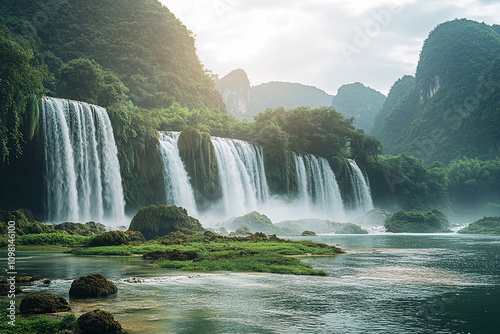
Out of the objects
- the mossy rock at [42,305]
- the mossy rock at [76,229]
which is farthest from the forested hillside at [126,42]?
the mossy rock at [42,305]

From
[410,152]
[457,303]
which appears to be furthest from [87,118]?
[410,152]

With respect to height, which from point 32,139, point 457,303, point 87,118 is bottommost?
point 457,303

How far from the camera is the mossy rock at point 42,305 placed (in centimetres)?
709

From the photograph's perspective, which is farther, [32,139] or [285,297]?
[32,139]

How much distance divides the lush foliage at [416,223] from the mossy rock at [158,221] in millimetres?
31582

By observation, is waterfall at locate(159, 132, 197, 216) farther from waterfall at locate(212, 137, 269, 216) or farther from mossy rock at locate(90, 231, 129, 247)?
mossy rock at locate(90, 231, 129, 247)

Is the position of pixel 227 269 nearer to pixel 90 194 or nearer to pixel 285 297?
pixel 285 297

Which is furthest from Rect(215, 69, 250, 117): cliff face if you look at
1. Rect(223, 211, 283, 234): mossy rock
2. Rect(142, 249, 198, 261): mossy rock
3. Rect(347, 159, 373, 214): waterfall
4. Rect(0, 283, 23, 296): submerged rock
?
Rect(0, 283, 23, 296): submerged rock

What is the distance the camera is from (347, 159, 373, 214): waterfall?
223 feet

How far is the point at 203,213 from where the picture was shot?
4438 cm

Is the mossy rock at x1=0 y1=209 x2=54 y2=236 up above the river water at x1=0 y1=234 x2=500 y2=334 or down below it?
above

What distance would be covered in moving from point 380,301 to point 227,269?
258 inches

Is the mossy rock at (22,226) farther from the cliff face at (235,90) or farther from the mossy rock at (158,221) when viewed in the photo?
the cliff face at (235,90)

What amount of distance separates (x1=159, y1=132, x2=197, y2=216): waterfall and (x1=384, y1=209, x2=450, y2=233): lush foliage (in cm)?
2518
